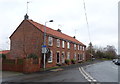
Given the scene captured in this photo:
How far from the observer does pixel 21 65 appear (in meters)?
17.7

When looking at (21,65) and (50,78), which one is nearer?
(50,78)

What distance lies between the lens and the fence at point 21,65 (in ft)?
57.0

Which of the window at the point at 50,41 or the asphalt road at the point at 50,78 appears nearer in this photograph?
the asphalt road at the point at 50,78

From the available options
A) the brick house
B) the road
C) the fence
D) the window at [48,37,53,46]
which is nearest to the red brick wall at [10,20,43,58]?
the brick house

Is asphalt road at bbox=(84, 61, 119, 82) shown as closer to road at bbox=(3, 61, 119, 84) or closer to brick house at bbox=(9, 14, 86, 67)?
road at bbox=(3, 61, 119, 84)

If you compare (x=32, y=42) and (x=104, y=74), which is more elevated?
(x=32, y=42)

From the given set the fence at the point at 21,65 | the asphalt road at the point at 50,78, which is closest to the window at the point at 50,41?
the fence at the point at 21,65

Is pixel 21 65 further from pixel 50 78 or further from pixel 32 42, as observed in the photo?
pixel 32 42

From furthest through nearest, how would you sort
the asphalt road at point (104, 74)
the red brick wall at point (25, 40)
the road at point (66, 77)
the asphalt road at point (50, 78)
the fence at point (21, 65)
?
the red brick wall at point (25, 40) → the fence at point (21, 65) → the asphalt road at point (104, 74) → the road at point (66, 77) → the asphalt road at point (50, 78)

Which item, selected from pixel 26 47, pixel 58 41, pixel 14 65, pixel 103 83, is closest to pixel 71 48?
pixel 58 41

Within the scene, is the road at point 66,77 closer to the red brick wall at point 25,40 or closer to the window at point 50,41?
the red brick wall at point 25,40

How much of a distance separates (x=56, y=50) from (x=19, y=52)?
23.3 ft

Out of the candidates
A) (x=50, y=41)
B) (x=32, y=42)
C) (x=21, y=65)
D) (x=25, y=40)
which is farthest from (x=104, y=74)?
(x=25, y=40)

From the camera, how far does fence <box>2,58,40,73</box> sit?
1737 cm
